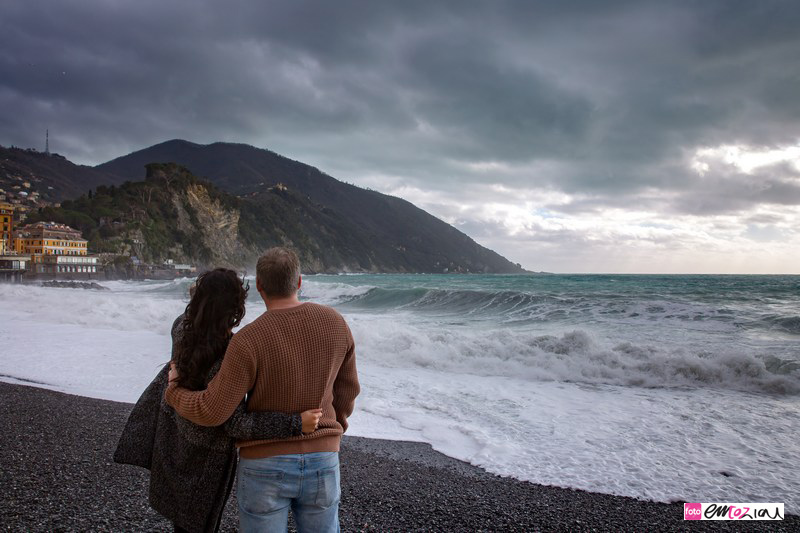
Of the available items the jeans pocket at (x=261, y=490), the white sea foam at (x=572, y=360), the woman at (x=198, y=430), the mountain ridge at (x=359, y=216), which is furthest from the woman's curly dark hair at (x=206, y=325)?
the mountain ridge at (x=359, y=216)

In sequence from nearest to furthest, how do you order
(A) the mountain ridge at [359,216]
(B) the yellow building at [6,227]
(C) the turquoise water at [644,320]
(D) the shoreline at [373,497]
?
(D) the shoreline at [373,497] → (C) the turquoise water at [644,320] → (B) the yellow building at [6,227] → (A) the mountain ridge at [359,216]

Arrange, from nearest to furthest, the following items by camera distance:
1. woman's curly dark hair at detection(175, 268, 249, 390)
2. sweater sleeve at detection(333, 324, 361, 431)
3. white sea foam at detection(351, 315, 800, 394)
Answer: woman's curly dark hair at detection(175, 268, 249, 390)
sweater sleeve at detection(333, 324, 361, 431)
white sea foam at detection(351, 315, 800, 394)

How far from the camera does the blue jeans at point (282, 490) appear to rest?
1826 millimetres

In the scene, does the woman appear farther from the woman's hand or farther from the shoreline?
the shoreline

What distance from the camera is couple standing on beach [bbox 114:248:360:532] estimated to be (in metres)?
1.79

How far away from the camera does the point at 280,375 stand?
1.83m

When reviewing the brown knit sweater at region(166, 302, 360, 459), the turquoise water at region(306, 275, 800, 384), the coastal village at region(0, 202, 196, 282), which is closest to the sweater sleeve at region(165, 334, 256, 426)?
the brown knit sweater at region(166, 302, 360, 459)

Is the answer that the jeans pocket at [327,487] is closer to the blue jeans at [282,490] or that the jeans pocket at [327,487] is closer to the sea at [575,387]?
the blue jeans at [282,490]

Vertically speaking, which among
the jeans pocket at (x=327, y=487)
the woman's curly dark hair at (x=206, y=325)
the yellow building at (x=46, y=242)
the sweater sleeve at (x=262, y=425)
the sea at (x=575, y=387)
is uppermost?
the yellow building at (x=46, y=242)

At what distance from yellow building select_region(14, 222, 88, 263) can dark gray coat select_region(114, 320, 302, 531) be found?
7470cm

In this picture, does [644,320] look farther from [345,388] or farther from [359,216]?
[359,216]

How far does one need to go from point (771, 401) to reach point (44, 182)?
178929mm

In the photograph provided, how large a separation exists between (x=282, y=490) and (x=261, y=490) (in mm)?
78

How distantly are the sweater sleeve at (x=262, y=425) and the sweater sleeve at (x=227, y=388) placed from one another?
49mm
